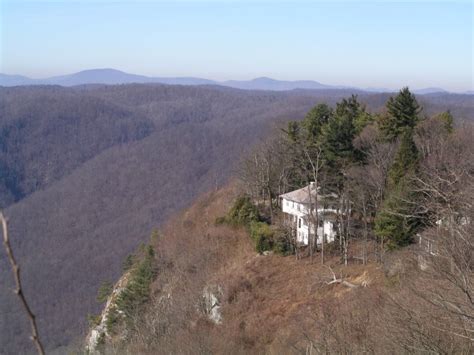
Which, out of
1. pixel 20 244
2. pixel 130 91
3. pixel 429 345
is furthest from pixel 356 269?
pixel 130 91

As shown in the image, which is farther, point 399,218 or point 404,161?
point 404,161

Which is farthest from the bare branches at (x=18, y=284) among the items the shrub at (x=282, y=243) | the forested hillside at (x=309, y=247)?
the shrub at (x=282, y=243)

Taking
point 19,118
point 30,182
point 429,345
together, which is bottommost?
point 30,182

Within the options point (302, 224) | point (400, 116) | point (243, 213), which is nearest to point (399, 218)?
point (302, 224)

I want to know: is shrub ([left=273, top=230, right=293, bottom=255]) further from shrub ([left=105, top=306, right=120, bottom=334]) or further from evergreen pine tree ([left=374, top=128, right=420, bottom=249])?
shrub ([left=105, top=306, right=120, bottom=334])

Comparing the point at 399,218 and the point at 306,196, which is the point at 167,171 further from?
the point at 399,218

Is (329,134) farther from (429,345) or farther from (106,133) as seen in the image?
(106,133)

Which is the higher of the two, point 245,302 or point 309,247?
point 309,247

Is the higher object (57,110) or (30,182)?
(57,110)
